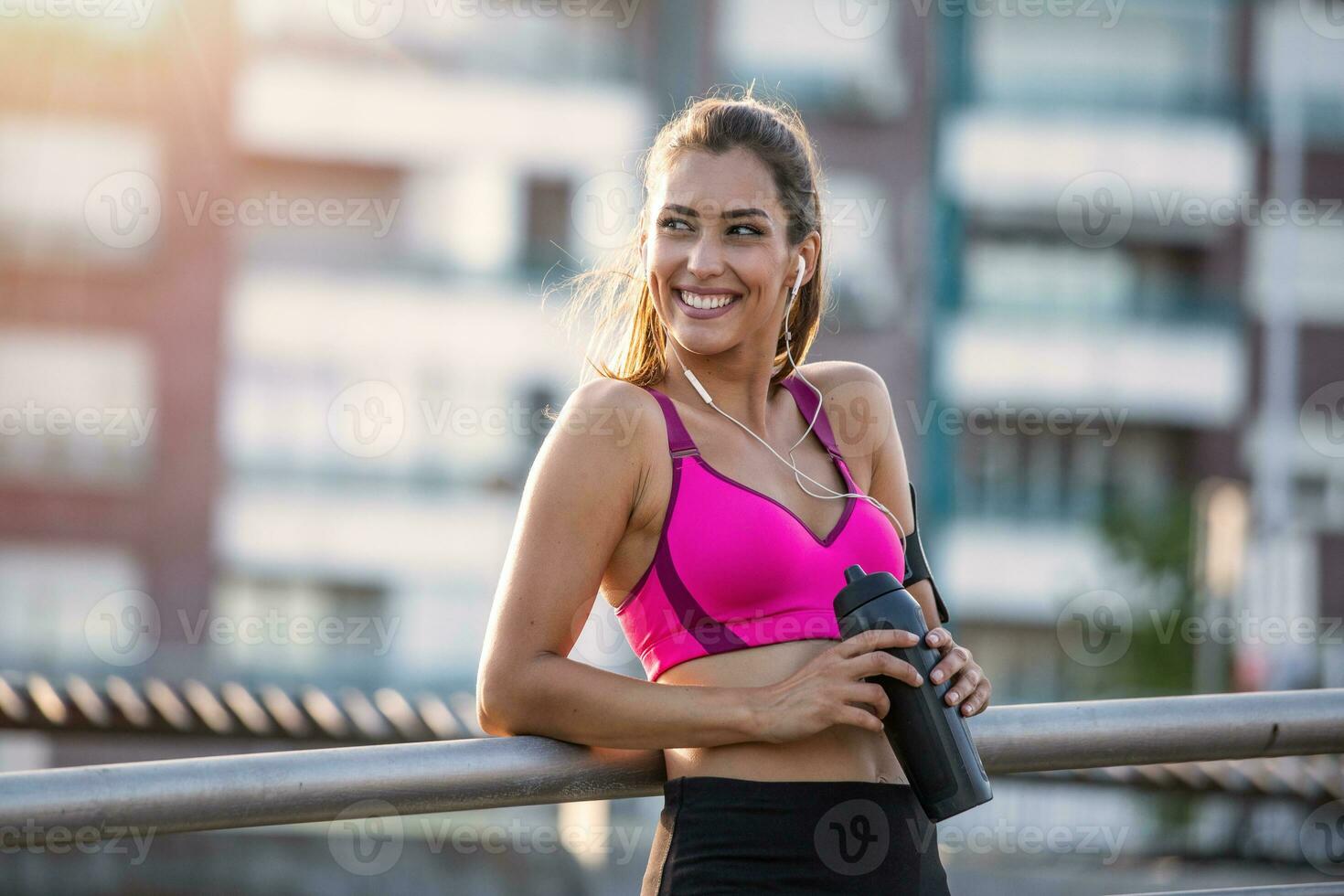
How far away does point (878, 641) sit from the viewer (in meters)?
2.16

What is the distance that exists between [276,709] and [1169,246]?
25530 mm

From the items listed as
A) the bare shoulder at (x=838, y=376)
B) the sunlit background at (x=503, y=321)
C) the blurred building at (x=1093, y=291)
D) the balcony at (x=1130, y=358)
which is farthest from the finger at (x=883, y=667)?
the balcony at (x=1130, y=358)

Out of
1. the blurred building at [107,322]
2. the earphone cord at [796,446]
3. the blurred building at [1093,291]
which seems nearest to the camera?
the earphone cord at [796,446]

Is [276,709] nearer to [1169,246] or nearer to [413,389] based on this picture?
[413,389]

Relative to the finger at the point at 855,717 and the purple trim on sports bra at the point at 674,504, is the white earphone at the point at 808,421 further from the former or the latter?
the finger at the point at 855,717

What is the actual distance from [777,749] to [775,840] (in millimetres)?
127

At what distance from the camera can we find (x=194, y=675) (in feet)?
66.2

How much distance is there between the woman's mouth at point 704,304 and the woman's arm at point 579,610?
222 mm

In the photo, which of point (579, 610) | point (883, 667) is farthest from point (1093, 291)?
point (883, 667)

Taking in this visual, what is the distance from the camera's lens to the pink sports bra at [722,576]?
2.37 meters

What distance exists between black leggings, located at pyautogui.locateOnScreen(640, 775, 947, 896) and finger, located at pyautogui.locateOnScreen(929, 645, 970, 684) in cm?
23

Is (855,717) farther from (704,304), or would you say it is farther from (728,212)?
(728,212)

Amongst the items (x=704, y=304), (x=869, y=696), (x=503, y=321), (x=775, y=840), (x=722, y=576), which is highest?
(x=704, y=304)

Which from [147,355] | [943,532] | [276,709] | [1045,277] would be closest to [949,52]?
[1045,277]
